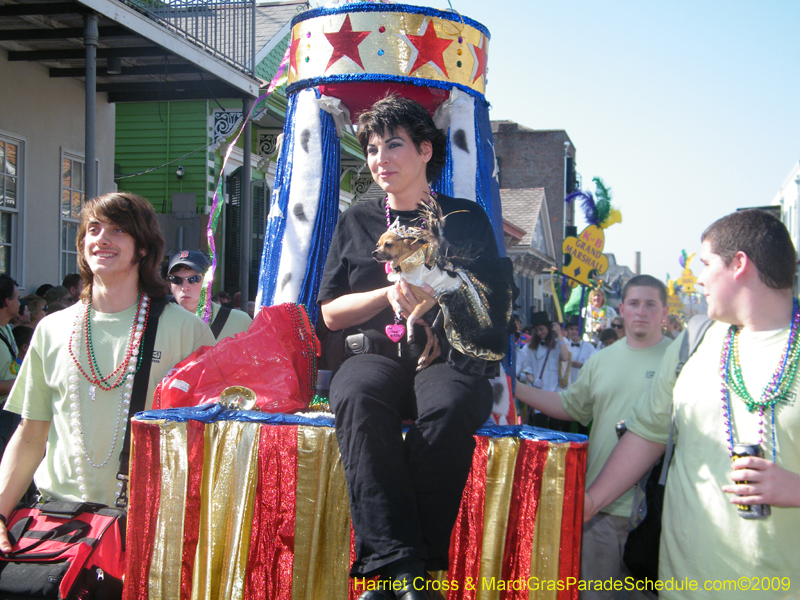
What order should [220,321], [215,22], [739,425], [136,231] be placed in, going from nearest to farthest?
1. [739,425]
2. [136,231]
3. [220,321]
4. [215,22]

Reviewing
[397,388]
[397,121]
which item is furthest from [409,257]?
[397,121]

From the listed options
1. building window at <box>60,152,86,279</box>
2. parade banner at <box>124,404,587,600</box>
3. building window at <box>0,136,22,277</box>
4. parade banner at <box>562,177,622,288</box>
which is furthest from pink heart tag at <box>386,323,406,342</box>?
parade banner at <box>562,177,622,288</box>

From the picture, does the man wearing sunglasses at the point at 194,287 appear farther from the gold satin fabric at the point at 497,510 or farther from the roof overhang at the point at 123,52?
the roof overhang at the point at 123,52

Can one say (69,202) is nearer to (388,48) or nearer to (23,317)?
(23,317)

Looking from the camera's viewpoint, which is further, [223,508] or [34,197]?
[34,197]

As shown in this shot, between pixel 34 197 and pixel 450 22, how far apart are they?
643cm

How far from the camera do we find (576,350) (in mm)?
9312

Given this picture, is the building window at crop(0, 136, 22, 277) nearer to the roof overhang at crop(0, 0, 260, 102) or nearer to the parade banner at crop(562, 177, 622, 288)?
the roof overhang at crop(0, 0, 260, 102)

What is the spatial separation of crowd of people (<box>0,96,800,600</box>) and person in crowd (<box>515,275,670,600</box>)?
105cm

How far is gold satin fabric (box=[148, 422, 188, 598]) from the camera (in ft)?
7.31

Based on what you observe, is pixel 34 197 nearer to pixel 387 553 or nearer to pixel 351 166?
pixel 351 166

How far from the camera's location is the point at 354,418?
6.31 ft

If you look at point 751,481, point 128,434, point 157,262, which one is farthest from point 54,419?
point 751,481

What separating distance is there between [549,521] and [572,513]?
7 cm
